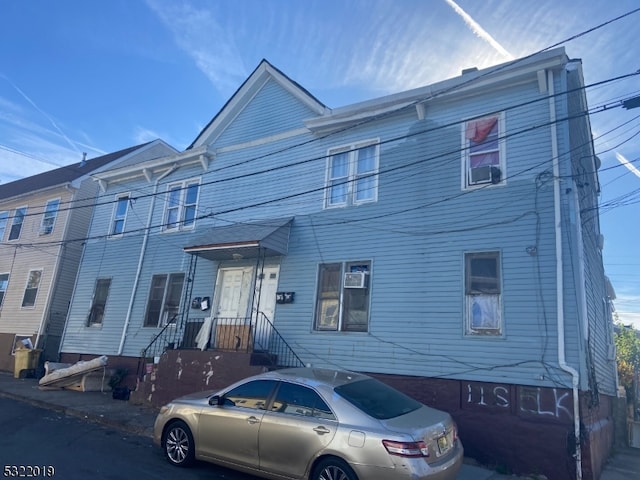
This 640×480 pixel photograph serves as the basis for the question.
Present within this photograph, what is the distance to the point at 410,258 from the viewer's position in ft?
32.1

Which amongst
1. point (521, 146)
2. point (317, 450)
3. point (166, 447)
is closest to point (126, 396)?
point (166, 447)

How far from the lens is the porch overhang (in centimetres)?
1100

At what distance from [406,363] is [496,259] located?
2782 mm

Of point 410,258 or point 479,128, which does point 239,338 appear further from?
point 479,128

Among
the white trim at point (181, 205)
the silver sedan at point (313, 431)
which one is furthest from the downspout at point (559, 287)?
the white trim at point (181, 205)

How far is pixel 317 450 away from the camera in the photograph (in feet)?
16.8

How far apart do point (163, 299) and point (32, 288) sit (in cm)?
852

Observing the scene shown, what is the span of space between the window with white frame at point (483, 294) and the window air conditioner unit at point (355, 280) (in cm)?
232

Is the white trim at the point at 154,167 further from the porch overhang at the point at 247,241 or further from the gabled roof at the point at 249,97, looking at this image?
the porch overhang at the point at 247,241

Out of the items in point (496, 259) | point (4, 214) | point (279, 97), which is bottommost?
point (496, 259)

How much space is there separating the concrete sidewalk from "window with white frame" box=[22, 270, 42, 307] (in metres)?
5.07

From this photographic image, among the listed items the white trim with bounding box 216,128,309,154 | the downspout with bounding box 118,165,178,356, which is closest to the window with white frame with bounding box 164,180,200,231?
the downspout with bounding box 118,165,178,356

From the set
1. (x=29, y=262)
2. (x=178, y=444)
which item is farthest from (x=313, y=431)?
(x=29, y=262)

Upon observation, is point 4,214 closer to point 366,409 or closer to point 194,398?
point 194,398
